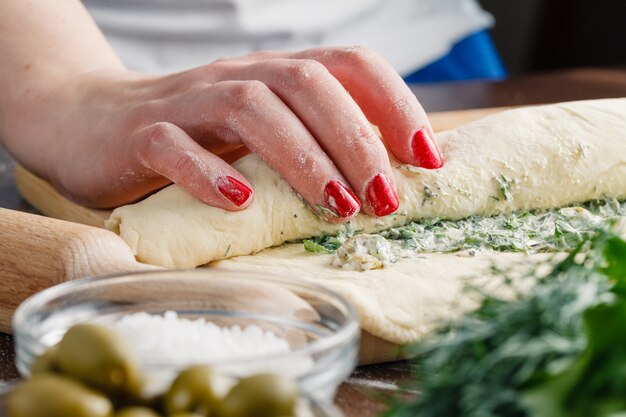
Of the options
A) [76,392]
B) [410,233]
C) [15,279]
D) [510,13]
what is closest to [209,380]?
[76,392]

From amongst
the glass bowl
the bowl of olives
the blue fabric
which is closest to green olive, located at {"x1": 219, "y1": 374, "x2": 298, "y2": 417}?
the bowl of olives

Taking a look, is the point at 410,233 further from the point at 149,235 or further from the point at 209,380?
the point at 209,380

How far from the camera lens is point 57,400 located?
2.01ft

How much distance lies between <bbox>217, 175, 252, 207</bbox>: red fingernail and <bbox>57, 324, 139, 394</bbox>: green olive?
53 cm

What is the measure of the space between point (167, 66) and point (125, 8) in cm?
17

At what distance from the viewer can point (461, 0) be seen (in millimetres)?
2666

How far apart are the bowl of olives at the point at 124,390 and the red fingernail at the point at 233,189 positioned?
1.74 ft

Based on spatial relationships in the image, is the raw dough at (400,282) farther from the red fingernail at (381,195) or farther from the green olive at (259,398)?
the green olive at (259,398)

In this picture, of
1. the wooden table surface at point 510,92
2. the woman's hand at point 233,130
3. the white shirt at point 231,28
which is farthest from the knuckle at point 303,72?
the white shirt at point 231,28

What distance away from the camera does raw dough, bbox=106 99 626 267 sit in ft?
3.85

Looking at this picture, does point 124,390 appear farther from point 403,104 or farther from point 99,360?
point 403,104

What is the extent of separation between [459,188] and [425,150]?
0.23 ft

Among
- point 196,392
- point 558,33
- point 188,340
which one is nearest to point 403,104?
point 188,340

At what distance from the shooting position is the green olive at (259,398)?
619 millimetres
